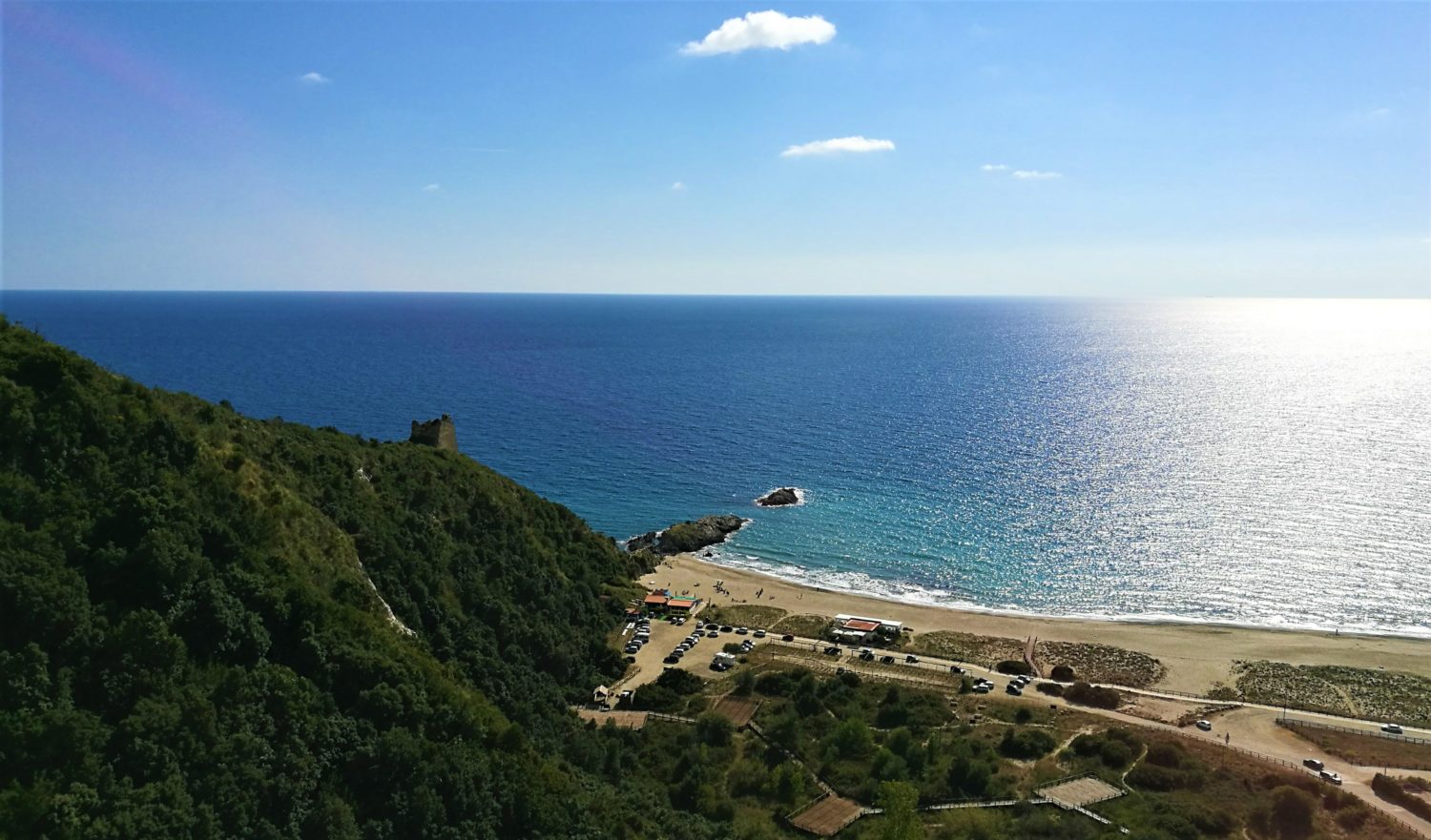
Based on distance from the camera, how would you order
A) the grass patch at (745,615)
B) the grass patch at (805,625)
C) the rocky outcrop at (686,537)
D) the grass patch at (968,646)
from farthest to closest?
the rocky outcrop at (686,537)
the grass patch at (745,615)
the grass patch at (805,625)
the grass patch at (968,646)

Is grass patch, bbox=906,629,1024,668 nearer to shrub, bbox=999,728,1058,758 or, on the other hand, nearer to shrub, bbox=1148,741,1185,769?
shrub, bbox=999,728,1058,758

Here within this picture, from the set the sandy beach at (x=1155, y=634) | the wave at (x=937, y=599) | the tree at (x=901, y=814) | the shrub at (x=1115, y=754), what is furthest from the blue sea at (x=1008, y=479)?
the tree at (x=901, y=814)

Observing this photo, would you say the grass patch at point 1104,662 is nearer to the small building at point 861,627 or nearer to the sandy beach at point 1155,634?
the sandy beach at point 1155,634

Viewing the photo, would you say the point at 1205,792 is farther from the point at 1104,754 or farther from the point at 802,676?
the point at 802,676

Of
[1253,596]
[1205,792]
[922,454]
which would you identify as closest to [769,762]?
[1205,792]

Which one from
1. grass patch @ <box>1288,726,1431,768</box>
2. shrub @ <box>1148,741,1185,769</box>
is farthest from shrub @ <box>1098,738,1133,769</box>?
grass patch @ <box>1288,726,1431,768</box>

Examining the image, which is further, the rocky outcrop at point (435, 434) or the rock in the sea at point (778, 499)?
the rock in the sea at point (778, 499)

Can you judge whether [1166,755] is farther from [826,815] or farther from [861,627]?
[861,627]
